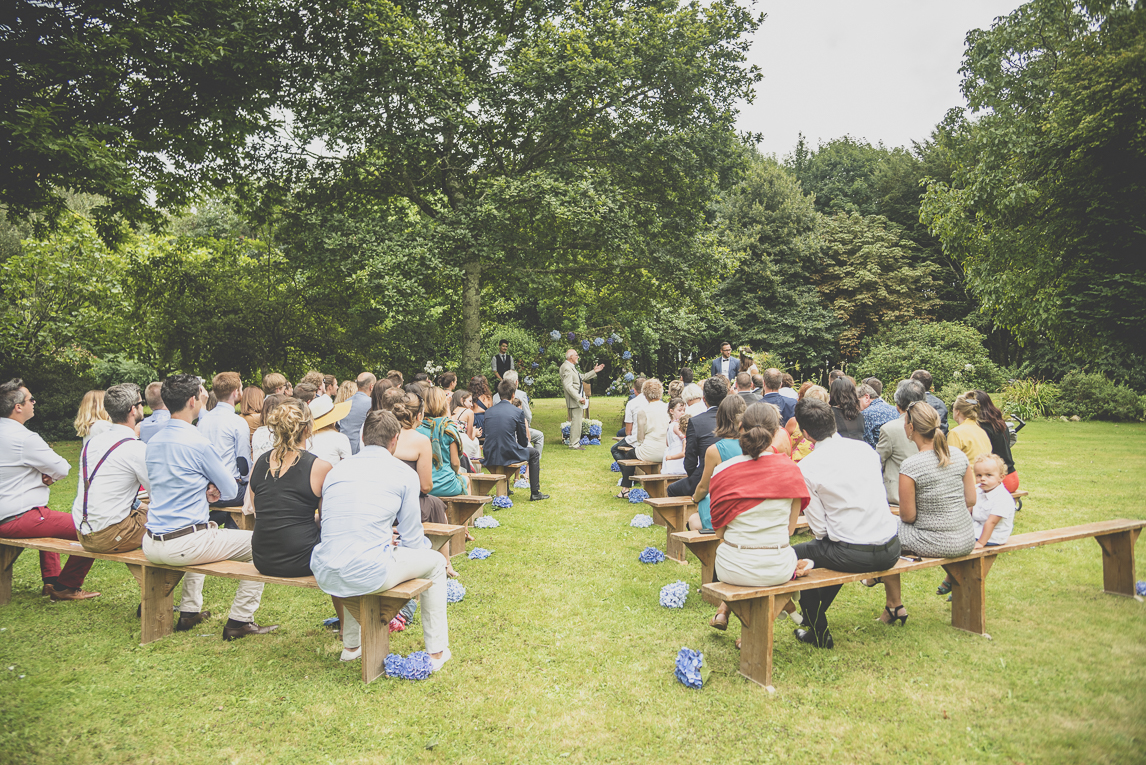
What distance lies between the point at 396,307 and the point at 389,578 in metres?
9.73

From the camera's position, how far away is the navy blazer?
8430 millimetres

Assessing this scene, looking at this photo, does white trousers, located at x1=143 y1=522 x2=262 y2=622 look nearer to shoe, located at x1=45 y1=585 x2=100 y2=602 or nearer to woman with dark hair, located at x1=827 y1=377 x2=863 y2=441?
shoe, located at x1=45 y1=585 x2=100 y2=602

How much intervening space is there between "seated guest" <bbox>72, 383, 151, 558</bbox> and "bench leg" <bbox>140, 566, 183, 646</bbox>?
146mm

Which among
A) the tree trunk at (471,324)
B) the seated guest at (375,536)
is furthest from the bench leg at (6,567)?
the tree trunk at (471,324)

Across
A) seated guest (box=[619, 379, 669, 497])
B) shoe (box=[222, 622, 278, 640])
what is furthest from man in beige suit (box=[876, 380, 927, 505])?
shoe (box=[222, 622, 278, 640])

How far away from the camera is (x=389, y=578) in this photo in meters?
3.86

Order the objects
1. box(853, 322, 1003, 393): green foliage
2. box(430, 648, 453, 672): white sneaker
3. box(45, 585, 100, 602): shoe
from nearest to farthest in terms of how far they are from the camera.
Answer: box(430, 648, 453, 672): white sneaker < box(45, 585, 100, 602): shoe < box(853, 322, 1003, 393): green foliage

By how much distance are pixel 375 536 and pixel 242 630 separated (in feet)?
5.89

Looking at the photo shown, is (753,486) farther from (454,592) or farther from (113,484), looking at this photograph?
(113,484)

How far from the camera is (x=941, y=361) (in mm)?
20516

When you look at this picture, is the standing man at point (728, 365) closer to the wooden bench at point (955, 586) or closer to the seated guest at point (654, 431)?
the seated guest at point (654, 431)

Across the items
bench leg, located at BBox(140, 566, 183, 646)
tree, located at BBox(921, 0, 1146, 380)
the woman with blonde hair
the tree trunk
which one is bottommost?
bench leg, located at BBox(140, 566, 183, 646)

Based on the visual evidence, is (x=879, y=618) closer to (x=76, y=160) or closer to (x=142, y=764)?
(x=142, y=764)

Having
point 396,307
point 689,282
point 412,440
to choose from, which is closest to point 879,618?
point 412,440
